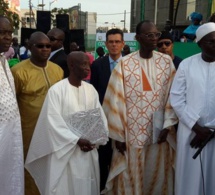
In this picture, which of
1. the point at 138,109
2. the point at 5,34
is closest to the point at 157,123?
the point at 138,109

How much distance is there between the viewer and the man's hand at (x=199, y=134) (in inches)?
131

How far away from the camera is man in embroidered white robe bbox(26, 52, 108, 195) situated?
11.0 ft

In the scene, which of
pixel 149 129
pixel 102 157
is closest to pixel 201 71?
pixel 149 129

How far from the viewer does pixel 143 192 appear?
3.89 meters

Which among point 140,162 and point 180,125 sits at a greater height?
point 180,125

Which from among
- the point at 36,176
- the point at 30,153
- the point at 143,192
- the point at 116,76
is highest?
the point at 116,76

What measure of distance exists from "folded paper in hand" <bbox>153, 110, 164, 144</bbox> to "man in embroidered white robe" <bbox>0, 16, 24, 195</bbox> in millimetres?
1319

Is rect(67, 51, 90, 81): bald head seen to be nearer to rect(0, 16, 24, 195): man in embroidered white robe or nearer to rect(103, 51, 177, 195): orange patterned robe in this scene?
rect(103, 51, 177, 195): orange patterned robe

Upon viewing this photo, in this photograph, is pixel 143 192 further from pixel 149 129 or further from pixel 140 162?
pixel 149 129

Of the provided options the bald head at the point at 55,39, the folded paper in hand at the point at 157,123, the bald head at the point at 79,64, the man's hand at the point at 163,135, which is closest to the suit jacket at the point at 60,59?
the bald head at the point at 55,39

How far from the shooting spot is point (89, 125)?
11.3 feet

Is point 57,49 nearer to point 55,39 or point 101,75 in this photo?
point 55,39

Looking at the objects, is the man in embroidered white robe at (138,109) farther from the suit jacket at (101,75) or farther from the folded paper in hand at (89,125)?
the suit jacket at (101,75)

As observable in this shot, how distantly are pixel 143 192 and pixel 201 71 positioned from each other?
1.42 meters
